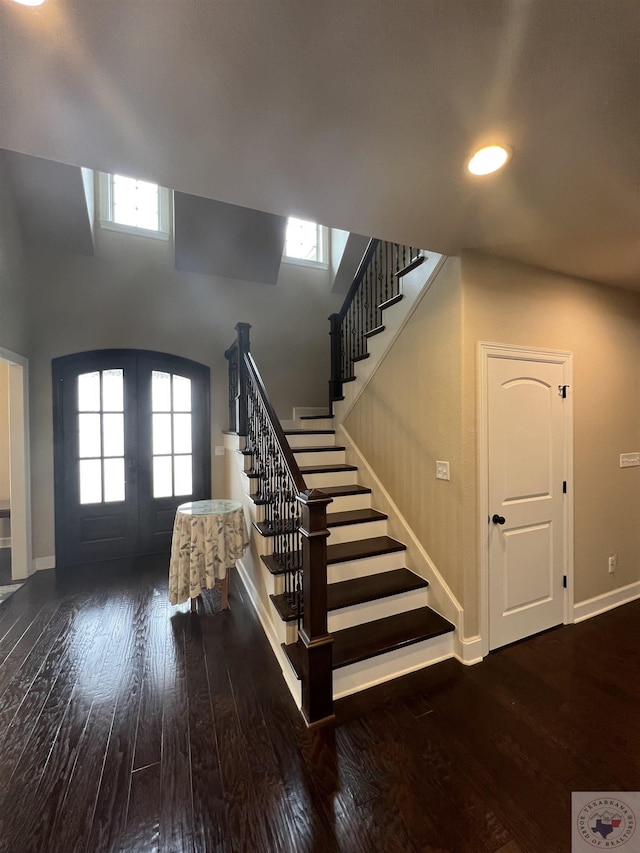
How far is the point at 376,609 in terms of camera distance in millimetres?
2301

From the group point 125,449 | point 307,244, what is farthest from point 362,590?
point 307,244

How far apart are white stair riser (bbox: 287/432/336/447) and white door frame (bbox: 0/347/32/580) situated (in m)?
2.78

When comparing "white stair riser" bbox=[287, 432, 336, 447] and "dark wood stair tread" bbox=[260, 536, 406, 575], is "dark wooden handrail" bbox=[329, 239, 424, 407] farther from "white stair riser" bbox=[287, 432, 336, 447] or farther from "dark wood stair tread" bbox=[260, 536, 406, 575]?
"dark wood stair tread" bbox=[260, 536, 406, 575]

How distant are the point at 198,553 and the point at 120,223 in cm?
408

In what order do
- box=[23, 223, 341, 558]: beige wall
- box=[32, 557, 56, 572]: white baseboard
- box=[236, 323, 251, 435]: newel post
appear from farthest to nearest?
box=[23, 223, 341, 558]: beige wall → box=[32, 557, 56, 572]: white baseboard → box=[236, 323, 251, 435]: newel post

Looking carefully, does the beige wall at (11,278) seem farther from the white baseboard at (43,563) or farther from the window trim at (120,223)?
the white baseboard at (43,563)

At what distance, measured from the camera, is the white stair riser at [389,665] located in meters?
1.96

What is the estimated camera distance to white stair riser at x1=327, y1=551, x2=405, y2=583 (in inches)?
95.8

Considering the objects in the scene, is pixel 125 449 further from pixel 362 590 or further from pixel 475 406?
pixel 475 406

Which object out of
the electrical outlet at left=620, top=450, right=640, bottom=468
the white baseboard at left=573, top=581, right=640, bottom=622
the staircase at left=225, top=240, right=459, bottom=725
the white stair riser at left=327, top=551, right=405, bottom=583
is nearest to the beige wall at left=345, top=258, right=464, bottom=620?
the staircase at left=225, top=240, right=459, bottom=725

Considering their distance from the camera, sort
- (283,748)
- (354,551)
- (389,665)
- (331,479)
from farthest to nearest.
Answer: (331,479) → (354,551) → (389,665) → (283,748)

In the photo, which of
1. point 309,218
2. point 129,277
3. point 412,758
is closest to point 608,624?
point 412,758

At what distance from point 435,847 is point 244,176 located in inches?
109

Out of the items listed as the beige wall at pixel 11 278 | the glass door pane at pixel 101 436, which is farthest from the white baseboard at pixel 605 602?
the beige wall at pixel 11 278
